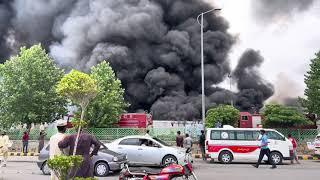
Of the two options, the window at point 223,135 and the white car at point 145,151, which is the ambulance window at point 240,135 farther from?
the white car at point 145,151

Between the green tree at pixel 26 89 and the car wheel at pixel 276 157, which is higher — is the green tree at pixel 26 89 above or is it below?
above

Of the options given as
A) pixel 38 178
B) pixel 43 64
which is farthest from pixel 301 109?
pixel 38 178

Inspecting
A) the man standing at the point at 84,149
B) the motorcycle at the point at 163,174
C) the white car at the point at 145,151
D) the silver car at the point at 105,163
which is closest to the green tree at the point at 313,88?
the white car at the point at 145,151

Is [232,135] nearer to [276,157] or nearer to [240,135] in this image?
[240,135]

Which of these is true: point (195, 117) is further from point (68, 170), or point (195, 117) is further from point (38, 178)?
point (68, 170)

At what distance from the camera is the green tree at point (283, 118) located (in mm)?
31972

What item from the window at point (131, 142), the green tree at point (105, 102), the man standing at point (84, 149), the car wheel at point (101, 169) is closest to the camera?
the man standing at point (84, 149)

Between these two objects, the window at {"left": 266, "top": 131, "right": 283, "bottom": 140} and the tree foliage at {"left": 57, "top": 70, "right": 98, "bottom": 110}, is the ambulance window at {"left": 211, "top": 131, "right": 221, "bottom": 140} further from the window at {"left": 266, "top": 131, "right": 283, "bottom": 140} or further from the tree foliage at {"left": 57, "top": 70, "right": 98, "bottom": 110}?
the tree foliage at {"left": 57, "top": 70, "right": 98, "bottom": 110}

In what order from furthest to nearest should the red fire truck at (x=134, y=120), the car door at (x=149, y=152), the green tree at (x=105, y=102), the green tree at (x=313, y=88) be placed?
the red fire truck at (x=134, y=120)
the green tree at (x=105, y=102)
the green tree at (x=313, y=88)
the car door at (x=149, y=152)

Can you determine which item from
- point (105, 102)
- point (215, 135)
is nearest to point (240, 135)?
point (215, 135)

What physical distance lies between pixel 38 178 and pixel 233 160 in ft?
35.4

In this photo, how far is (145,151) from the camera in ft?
53.3

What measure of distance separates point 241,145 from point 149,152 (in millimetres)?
5557

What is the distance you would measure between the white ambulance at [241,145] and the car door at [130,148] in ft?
15.8
